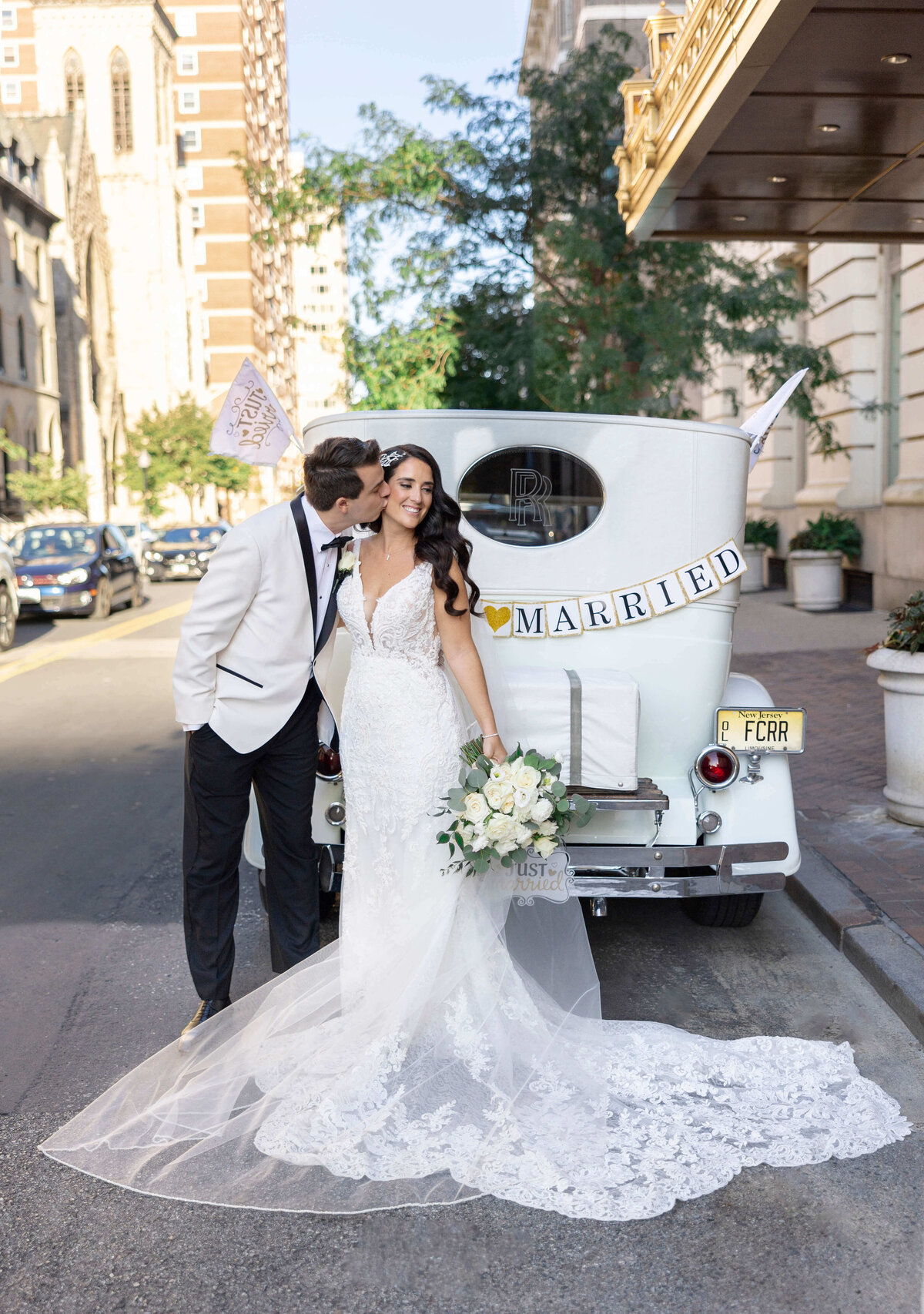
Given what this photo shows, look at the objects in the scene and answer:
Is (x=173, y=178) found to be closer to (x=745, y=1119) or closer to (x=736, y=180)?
(x=736, y=180)

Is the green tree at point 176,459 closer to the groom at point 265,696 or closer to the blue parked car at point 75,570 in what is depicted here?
the blue parked car at point 75,570

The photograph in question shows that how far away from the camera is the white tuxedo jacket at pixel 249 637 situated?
155 inches

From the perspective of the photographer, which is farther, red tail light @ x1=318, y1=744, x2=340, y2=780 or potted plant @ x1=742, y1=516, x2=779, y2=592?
potted plant @ x1=742, y1=516, x2=779, y2=592

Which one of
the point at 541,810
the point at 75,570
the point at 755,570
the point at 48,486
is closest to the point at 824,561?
the point at 755,570

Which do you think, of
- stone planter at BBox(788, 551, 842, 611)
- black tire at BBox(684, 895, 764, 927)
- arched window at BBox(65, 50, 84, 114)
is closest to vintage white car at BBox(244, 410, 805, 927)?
black tire at BBox(684, 895, 764, 927)

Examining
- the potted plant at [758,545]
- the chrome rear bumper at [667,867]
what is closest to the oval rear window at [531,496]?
the chrome rear bumper at [667,867]

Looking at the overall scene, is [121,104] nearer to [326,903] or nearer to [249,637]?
[326,903]

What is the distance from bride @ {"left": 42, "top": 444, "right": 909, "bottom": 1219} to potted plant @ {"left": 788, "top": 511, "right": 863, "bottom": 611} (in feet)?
48.9

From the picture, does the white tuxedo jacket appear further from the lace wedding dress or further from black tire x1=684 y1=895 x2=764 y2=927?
black tire x1=684 y1=895 x2=764 y2=927

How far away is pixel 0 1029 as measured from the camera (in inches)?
175

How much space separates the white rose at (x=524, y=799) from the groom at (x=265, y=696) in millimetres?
814

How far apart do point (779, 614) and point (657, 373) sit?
4923 mm

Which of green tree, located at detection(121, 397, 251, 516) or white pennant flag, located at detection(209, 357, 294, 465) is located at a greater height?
green tree, located at detection(121, 397, 251, 516)

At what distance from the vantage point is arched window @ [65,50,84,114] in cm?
7662
